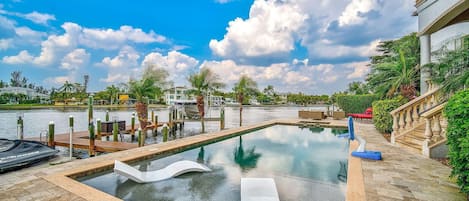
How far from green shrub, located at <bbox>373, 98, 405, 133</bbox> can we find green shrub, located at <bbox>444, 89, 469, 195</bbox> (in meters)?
6.33

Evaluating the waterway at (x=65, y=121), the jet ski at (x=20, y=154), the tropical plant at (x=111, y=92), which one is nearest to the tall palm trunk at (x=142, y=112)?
the jet ski at (x=20, y=154)

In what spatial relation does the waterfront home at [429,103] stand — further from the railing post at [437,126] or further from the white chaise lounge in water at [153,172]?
the white chaise lounge in water at [153,172]

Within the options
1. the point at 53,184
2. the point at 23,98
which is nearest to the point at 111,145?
the point at 53,184

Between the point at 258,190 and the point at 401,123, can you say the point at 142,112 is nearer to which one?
the point at 258,190

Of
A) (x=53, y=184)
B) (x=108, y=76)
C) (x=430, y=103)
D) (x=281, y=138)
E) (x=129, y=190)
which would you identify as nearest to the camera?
(x=53, y=184)

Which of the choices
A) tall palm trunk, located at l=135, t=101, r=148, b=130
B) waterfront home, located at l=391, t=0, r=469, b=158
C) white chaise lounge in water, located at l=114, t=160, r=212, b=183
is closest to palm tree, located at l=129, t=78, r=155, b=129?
tall palm trunk, located at l=135, t=101, r=148, b=130

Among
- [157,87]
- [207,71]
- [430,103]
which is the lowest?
[430,103]

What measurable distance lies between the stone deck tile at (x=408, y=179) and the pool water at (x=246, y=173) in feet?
1.93

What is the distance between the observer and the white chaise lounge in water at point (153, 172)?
425 cm

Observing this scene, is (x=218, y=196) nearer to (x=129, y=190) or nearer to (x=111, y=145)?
(x=129, y=190)

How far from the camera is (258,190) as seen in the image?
12.2 feet

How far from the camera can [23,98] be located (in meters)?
47.4

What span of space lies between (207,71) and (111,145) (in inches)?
279

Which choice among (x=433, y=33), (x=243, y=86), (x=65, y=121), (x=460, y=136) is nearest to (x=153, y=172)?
(x=460, y=136)
